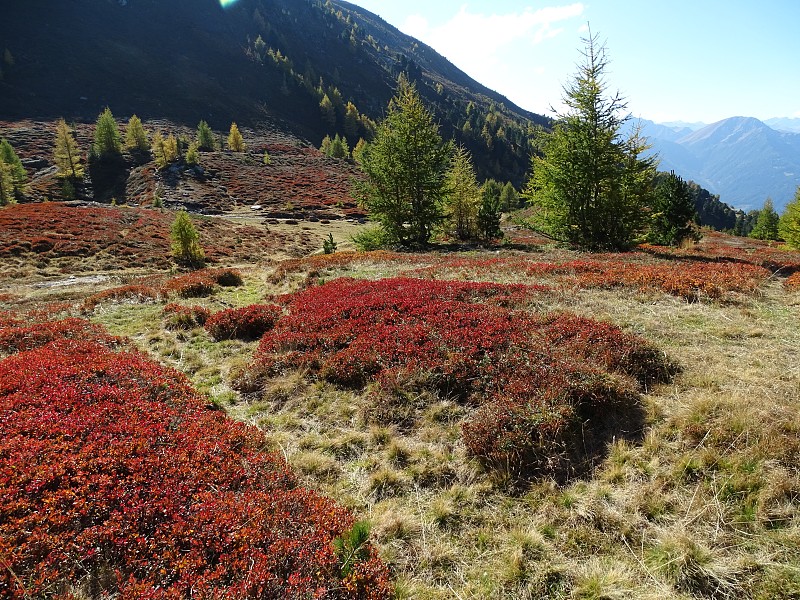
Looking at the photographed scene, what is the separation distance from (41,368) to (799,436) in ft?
41.5

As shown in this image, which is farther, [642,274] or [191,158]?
[191,158]

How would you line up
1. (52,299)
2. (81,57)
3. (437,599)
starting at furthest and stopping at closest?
(81,57) → (52,299) → (437,599)

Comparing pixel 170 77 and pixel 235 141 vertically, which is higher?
pixel 170 77

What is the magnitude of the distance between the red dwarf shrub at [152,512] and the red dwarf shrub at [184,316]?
19.1 ft

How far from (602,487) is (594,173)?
23.5 metres

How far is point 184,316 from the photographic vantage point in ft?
41.8

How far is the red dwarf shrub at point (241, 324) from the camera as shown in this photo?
11961 millimetres

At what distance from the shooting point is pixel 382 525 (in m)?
4.91

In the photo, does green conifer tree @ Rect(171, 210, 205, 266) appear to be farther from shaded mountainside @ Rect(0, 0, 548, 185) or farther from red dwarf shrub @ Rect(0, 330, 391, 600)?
shaded mountainside @ Rect(0, 0, 548, 185)

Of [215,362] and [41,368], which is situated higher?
[41,368]

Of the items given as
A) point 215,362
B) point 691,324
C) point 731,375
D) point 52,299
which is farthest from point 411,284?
point 52,299

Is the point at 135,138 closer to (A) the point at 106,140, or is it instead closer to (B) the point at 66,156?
(A) the point at 106,140

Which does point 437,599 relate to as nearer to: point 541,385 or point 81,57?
point 541,385

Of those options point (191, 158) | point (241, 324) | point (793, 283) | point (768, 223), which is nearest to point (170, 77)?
point (191, 158)
